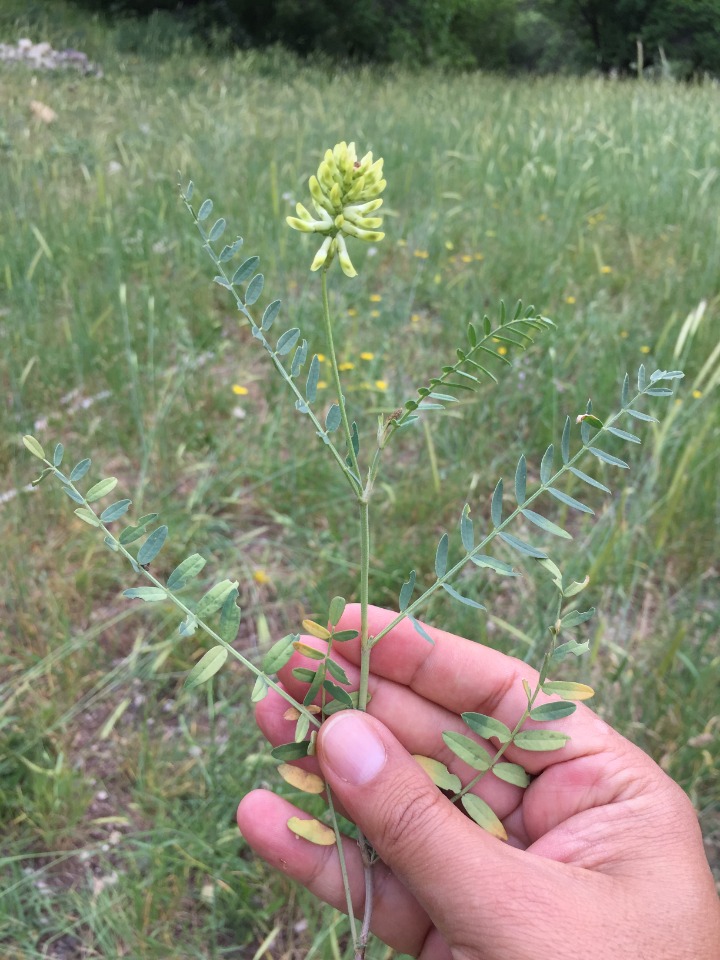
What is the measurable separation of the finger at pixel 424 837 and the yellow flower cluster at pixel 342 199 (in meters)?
0.61

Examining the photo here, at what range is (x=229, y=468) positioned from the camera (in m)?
2.21

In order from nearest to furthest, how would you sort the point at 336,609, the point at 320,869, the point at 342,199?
the point at 342,199, the point at 336,609, the point at 320,869

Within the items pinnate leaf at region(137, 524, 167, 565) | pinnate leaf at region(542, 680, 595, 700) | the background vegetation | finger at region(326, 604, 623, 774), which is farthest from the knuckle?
the background vegetation

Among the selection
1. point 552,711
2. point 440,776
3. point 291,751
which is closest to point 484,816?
point 440,776

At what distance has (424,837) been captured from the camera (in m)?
0.91

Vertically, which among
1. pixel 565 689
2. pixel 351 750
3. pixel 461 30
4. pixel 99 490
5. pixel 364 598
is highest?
pixel 461 30

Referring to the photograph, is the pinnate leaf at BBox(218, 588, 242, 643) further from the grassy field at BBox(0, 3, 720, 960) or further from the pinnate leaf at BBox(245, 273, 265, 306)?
the grassy field at BBox(0, 3, 720, 960)

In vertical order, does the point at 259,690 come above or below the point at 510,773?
above

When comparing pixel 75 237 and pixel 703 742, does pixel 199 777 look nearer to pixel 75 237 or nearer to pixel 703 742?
pixel 703 742

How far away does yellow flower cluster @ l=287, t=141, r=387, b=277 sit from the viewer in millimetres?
756

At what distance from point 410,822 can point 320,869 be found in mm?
424

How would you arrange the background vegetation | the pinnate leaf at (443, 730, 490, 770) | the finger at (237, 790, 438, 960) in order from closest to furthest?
1. the pinnate leaf at (443, 730, 490, 770)
2. the finger at (237, 790, 438, 960)
3. the background vegetation

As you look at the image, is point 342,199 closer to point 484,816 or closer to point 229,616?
point 229,616

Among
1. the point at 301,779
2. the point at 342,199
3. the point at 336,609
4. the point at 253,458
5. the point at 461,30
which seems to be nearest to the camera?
the point at 342,199
